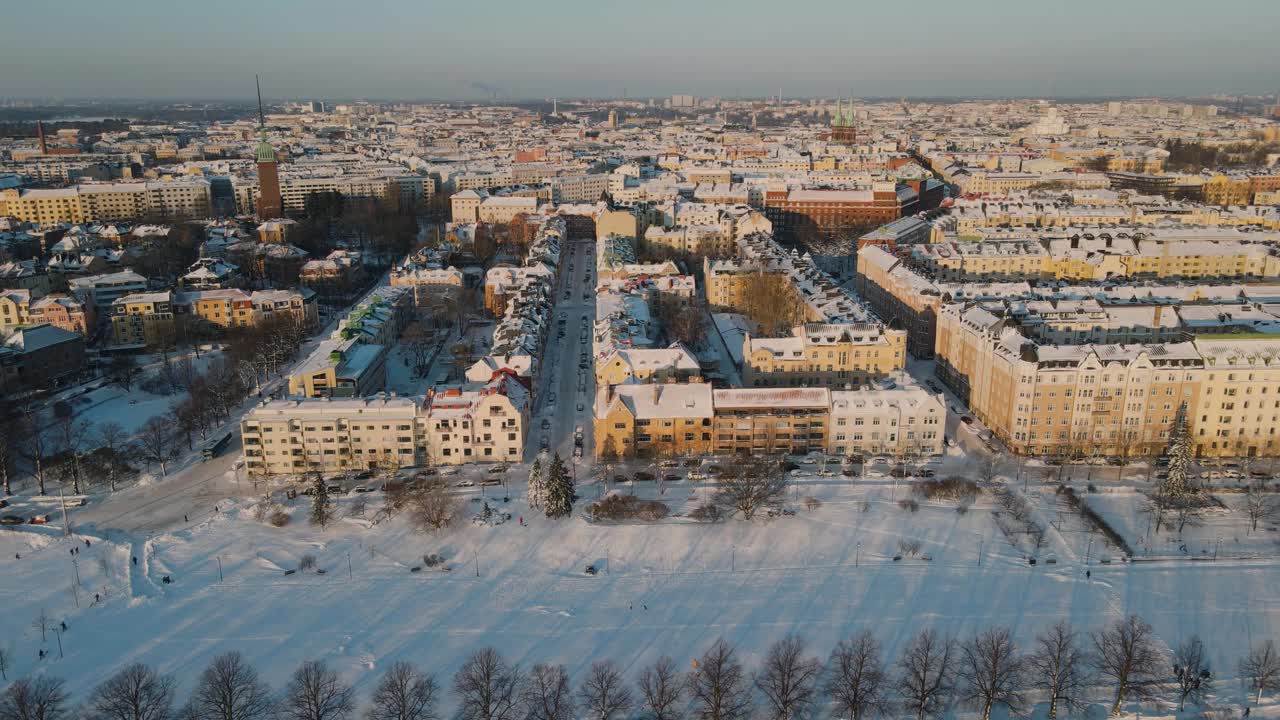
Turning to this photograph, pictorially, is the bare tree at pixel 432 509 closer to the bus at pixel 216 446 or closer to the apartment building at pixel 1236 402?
the bus at pixel 216 446

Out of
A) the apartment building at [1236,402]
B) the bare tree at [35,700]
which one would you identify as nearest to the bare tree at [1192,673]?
the apartment building at [1236,402]

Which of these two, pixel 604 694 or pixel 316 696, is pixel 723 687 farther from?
pixel 316 696

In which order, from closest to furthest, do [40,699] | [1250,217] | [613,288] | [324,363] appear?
[40,699] < [324,363] < [613,288] < [1250,217]

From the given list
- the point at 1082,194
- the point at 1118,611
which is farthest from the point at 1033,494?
the point at 1082,194

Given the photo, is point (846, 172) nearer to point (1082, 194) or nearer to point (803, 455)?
point (1082, 194)

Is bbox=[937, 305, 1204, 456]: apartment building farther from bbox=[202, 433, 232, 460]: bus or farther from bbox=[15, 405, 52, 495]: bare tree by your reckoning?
bbox=[15, 405, 52, 495]: bare tree

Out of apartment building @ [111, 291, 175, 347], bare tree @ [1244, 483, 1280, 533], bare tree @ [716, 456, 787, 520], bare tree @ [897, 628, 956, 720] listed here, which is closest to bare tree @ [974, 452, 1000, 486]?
bare tree @ [716, 456, 787, 520]
